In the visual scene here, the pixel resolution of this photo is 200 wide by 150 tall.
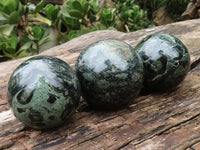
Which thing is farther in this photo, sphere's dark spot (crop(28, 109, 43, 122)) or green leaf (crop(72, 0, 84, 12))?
green leaf (crop(72, 0, 84, 12))

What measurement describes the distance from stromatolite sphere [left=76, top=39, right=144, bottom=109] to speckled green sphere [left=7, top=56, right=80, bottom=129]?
15 cm

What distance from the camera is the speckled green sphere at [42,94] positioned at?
4.22 ft

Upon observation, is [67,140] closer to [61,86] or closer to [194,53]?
[61,86]

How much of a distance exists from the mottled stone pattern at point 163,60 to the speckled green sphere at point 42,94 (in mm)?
641

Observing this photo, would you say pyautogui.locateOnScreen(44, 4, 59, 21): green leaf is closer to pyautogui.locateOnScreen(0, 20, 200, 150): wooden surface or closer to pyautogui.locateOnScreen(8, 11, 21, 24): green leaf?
pyautogui.locateOnScreen(8, 11, 21, 24): green leaf

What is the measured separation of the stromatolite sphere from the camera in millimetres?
1455

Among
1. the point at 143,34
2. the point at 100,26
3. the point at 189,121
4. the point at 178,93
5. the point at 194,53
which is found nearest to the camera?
the point at 189,121

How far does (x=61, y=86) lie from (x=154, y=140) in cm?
62

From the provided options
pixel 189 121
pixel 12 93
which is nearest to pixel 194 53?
pixel 189 121

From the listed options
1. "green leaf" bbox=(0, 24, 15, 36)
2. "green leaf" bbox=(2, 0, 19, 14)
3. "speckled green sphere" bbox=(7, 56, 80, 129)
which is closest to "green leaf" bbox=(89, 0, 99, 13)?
"green leaf" bbox=(2, 0, 19, 14)

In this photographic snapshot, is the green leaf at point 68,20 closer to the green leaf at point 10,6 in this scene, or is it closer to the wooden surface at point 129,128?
the green leaf at point 10,6

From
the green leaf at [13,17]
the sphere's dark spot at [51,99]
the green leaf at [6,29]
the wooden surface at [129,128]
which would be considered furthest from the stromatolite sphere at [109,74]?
the green leaf at [6,29]

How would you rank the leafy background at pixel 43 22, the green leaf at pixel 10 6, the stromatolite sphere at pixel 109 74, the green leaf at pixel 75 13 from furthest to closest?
the green leaf at pixel 75 13 → the leafy background at pixel 43 22 → the green leaf at pixel 10 6 → the stromatolite sphere at pixel 109 74

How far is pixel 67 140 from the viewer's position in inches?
52.5
